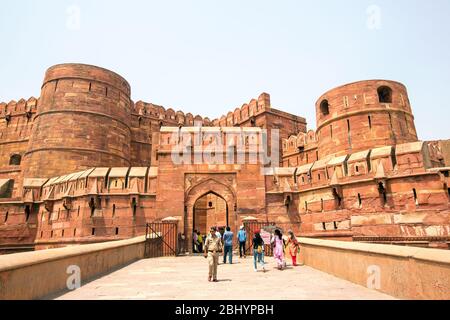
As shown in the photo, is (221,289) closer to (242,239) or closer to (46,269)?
(46,269)

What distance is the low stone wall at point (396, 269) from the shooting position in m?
3.06

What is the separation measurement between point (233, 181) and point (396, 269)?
389 inches

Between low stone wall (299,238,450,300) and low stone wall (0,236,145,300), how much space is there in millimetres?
4511

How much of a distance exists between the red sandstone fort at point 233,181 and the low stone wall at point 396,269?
5985 millimetres

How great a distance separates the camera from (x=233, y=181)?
1354cm

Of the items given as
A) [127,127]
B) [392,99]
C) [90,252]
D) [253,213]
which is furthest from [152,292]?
[127,127]

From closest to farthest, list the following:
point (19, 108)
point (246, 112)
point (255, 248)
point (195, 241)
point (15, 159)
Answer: point (255, 248) → point (195, 241) → point (15, 159) → point (19, 108) → point (246, 112)

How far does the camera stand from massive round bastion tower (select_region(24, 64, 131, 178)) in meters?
19.4

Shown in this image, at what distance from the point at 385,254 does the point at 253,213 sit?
913cm

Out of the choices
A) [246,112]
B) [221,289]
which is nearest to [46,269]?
[221,289]

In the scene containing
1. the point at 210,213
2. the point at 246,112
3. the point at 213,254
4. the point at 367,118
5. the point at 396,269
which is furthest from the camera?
the point at 246,112

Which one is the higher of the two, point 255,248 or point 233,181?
point 233,181

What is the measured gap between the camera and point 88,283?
5090 mm
